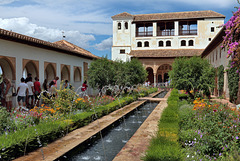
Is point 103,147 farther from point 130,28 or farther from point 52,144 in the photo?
point 130,28

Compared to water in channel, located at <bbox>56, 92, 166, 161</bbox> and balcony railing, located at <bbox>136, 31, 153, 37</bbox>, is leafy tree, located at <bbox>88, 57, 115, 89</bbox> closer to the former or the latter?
water in channel, located at <bbox>56, 92, 166, 161</bbox>

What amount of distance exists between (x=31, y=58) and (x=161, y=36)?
27290 millimetres

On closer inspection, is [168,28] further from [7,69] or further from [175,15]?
[7,69]

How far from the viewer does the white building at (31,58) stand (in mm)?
10672

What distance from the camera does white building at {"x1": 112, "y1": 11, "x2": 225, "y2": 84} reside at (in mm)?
33906

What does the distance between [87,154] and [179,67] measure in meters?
9.15

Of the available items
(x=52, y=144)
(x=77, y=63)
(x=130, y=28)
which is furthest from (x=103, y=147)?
(x=130, y=28)

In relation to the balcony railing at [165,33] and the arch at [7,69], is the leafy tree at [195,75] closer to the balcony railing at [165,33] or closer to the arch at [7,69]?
the arch at [7,69]

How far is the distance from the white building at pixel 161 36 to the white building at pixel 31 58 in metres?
17.7

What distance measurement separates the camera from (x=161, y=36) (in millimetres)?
36469

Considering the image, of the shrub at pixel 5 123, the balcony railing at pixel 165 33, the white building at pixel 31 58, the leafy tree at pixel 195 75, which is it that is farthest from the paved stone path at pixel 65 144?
the balcony railing at pixel 165 33

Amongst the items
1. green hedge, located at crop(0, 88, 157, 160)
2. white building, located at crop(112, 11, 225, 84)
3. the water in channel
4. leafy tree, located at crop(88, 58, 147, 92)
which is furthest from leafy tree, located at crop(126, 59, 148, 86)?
white building, located at crop(112, 11, 225, 84)

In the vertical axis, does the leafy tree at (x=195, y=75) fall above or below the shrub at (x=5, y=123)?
above

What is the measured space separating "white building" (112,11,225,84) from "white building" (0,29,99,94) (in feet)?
58.0
